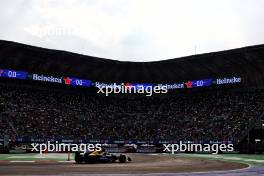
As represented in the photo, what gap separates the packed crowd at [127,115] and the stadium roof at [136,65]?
3.20 meters

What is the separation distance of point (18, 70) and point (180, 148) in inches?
987

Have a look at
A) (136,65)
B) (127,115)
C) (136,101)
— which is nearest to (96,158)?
(127,115)

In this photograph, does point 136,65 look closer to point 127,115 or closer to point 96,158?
point 127,115

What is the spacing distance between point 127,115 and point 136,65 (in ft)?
26.9

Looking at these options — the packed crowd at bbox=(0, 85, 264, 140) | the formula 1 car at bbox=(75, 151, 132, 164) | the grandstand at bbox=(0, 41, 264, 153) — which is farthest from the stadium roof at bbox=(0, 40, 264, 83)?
the formula 1 car at bbox=(75, 151, 132, 164)

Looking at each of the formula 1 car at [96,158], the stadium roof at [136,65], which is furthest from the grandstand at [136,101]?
the formula 1 car at [96,158]

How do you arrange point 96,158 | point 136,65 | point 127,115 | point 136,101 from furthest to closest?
point 136,101 → point 127,115 → point 136,65 → point 96,158

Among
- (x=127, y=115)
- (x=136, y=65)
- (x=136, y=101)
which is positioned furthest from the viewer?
(x=136, y=101)

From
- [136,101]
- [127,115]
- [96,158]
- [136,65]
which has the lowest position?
[96,158]

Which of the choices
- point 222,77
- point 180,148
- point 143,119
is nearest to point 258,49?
point 222,77

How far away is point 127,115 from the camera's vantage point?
71375 millimetres

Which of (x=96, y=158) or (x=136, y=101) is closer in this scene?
(x=96, y=158)

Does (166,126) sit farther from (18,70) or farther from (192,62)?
(18,70)

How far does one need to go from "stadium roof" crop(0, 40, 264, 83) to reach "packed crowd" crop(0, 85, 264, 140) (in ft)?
10.5
